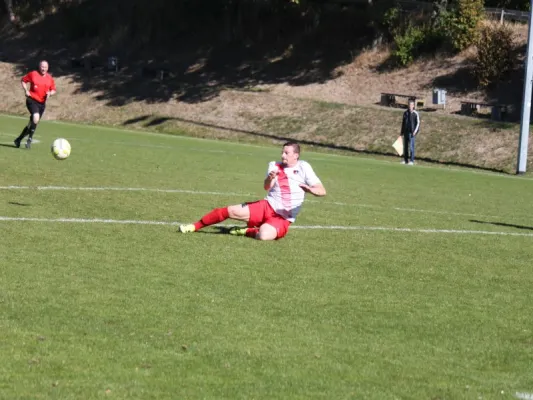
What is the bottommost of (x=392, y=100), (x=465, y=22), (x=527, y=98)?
(x=392, y=100)

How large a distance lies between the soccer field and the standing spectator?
14.7 meters

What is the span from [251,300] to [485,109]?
33331 millimetres

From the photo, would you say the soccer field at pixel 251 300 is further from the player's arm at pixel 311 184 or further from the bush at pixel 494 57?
the bush at pixel 494 57

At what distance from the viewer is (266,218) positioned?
13836 mm

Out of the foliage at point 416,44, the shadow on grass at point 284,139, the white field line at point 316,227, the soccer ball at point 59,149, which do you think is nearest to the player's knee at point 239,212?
the white field line at point 316,227

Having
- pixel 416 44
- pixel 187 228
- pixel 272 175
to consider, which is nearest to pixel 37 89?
pixel 187 228

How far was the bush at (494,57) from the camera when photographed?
4338cm

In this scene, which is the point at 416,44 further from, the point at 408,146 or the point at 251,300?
the point at 251,300

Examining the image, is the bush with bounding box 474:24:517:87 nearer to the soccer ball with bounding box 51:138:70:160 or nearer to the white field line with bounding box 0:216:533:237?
the white field line with bounding box 0:216:533:237

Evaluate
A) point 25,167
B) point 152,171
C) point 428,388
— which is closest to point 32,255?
point 428,388

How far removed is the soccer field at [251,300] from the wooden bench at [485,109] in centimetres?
2095

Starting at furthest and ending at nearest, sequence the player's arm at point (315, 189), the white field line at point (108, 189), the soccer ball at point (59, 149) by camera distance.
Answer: the white field line at point (108, 189) < the soccer ball at point (59, 149) < the player's arm at point (315, 189)

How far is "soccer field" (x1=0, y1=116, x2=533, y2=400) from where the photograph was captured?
7223 millimetres

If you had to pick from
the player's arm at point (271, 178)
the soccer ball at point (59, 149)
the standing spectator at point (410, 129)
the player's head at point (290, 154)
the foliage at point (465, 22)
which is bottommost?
the standing spectator at point (410, 129)
